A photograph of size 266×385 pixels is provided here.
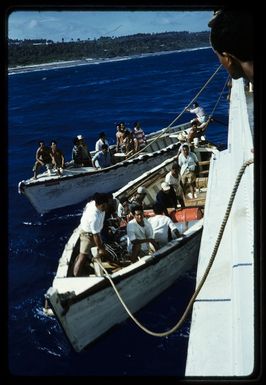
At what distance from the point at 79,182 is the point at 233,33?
46.6 feet

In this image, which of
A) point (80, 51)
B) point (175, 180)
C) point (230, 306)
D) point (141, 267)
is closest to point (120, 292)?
point (141, 267)

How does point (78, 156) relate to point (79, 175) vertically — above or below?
above

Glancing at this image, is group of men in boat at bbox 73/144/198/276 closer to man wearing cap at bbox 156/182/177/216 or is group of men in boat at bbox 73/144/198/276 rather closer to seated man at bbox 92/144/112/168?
man wearing cap at bbox 156/182/177/216

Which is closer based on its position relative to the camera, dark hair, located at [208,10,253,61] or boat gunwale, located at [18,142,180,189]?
dark hair, located at [208,10,253,61]

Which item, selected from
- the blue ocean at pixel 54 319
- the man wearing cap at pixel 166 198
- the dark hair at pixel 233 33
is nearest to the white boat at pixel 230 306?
the dark hair at pixel 233 33

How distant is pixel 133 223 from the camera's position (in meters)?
9.55

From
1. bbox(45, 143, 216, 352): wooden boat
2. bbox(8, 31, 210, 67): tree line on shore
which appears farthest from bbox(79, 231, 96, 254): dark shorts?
bbox(8, 31, 210, 67): tree line on shore

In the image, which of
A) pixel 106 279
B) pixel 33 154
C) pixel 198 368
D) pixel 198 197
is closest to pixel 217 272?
pixel 106 279

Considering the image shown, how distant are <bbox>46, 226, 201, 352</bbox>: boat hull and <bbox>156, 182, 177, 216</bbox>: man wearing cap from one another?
111 centimetres

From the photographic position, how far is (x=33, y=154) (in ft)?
92.5

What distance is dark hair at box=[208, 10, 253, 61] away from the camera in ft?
8.51

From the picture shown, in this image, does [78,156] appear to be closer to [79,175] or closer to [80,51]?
[79,175]

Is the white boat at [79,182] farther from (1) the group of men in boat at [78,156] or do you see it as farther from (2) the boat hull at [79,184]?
(1) the group of men in boat at [78,156]

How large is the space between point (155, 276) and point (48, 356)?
2.86 m
